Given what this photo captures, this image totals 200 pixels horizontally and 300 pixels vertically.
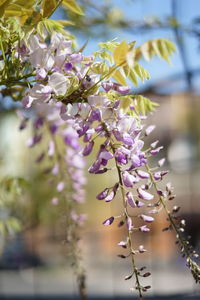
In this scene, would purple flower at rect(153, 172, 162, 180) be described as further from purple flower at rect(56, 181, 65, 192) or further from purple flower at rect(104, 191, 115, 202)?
purple flower at rect(56, 181, 65, 192)

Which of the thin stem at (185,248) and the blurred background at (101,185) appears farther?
the blurred background at (101,185)

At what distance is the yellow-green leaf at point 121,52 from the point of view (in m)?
0.38

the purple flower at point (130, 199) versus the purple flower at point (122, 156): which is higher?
the purple flower at point (122, 156)

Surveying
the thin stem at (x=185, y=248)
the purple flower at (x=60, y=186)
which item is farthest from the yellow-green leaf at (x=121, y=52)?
the purple flower at (x=60, y=186)

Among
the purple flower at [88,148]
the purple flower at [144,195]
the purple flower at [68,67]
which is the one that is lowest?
the purple flower at [144,195]

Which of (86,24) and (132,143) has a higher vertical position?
(86,24)

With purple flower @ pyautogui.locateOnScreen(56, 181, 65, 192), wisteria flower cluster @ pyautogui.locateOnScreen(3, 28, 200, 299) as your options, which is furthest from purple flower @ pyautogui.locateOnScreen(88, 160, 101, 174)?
purple flower @ pyautogui.locateOnScreen(56, 181, 65, 192)

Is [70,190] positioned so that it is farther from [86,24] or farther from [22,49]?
[86,24]

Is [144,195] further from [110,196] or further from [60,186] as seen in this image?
[60,186]

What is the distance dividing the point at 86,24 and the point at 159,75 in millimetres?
255

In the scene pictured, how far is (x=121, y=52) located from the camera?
385 mm

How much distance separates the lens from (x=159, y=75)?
1.36 m

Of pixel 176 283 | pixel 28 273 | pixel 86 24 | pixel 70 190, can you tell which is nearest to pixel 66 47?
pixel 70 190

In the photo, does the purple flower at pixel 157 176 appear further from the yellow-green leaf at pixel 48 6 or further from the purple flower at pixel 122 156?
the yellow-green leaf at pixel 48 6
